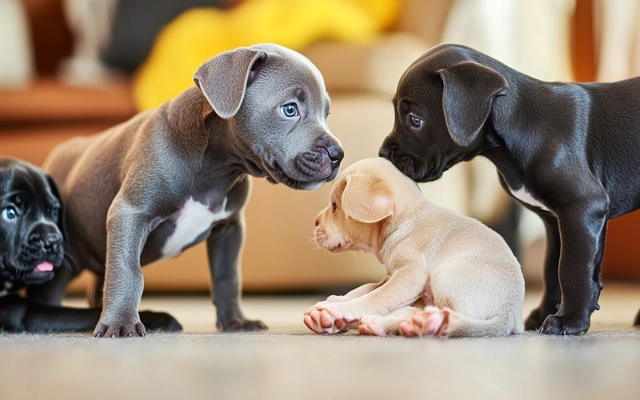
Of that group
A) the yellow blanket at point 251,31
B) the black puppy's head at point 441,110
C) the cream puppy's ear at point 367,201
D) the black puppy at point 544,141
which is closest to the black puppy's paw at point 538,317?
the black puppy at point 544,141

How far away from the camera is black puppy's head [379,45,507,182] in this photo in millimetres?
2275

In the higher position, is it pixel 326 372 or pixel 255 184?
pixel 326 372

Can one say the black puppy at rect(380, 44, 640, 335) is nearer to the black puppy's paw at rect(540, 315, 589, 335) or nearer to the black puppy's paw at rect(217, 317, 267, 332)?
the black puppy's paw at rect(540, 315, 589, 335)

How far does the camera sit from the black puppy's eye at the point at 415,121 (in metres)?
2.46

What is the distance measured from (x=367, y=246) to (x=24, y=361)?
115 centimetres

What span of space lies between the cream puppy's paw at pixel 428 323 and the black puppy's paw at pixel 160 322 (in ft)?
2.97

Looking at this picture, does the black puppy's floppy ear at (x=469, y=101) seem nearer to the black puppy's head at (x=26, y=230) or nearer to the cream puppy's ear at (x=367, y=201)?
the cream puppy's ear at (x=367, y=201)

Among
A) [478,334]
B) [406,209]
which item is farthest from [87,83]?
[478,334]

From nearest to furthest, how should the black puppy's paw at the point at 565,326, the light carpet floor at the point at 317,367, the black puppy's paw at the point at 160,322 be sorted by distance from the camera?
the light carpet floor at the point at 317,367 → the black puppy's paw at the point at 565,326 → the black puppy's paw at the point at 160,322

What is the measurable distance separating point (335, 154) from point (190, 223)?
57cm

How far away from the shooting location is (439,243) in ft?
7.45

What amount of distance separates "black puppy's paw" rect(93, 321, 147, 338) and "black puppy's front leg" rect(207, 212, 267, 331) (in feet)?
1.94

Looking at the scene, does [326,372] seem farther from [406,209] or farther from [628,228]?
[628,228]

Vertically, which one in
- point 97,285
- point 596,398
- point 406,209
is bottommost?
point 97,285
